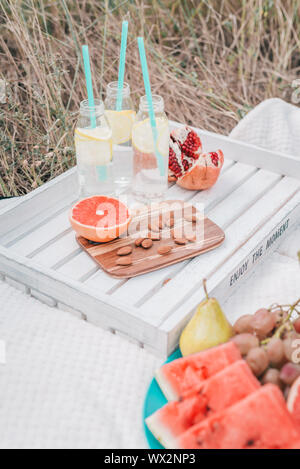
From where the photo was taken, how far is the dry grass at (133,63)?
242 centimetres

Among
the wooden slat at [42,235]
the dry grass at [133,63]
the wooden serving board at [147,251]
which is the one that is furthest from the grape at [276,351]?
the dry grass at [133,63]

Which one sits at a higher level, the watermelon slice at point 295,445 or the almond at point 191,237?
the almond at point 191,237

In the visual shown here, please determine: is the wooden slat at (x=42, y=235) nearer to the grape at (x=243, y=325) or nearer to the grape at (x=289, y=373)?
the grape at (x=243, y=325)

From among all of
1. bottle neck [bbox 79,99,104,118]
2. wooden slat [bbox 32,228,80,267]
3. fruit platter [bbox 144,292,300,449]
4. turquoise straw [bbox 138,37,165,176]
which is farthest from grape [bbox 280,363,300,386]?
bottle neck [bbox 79,99,104,118]

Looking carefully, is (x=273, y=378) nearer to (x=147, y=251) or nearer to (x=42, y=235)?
(x=147, y=251)

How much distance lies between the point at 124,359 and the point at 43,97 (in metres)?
1.56

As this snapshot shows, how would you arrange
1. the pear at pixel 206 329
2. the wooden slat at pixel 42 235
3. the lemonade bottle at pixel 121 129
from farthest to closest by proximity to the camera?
the lemonade bottle at pixel 121 129
the wooden slat at pixel 42 235
the pear at pixel 206 329

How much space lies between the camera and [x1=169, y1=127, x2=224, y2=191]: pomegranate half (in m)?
1.82

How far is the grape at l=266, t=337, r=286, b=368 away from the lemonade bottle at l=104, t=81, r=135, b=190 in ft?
2.95

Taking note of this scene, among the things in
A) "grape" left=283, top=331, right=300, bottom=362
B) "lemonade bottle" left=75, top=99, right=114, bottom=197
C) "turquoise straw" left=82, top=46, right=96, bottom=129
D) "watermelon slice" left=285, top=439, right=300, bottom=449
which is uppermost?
"turquoise straw" left=82, top=46, right=96, bottom=129

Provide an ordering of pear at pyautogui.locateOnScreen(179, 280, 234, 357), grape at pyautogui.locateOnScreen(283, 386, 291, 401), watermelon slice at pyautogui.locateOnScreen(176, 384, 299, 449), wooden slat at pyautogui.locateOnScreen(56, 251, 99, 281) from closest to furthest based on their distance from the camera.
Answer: watermelon slice at pyautogui.locateOnScreen(176, 384, 299, 449) < grape at pyautogui.locateOnScreen(283, 386, 291, 401) < pear at pyautogui.locateOnScreen(179, 280, 234, 357) < wooden slat at pyautogui.locateOnScreen(56, 251, 99, 281)

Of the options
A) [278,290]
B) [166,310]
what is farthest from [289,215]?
[166,310]

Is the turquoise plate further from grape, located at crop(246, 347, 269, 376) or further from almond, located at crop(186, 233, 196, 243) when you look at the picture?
almond, located at crop(186, 233, 196, 243)

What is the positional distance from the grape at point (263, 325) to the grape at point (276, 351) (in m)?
0.07
